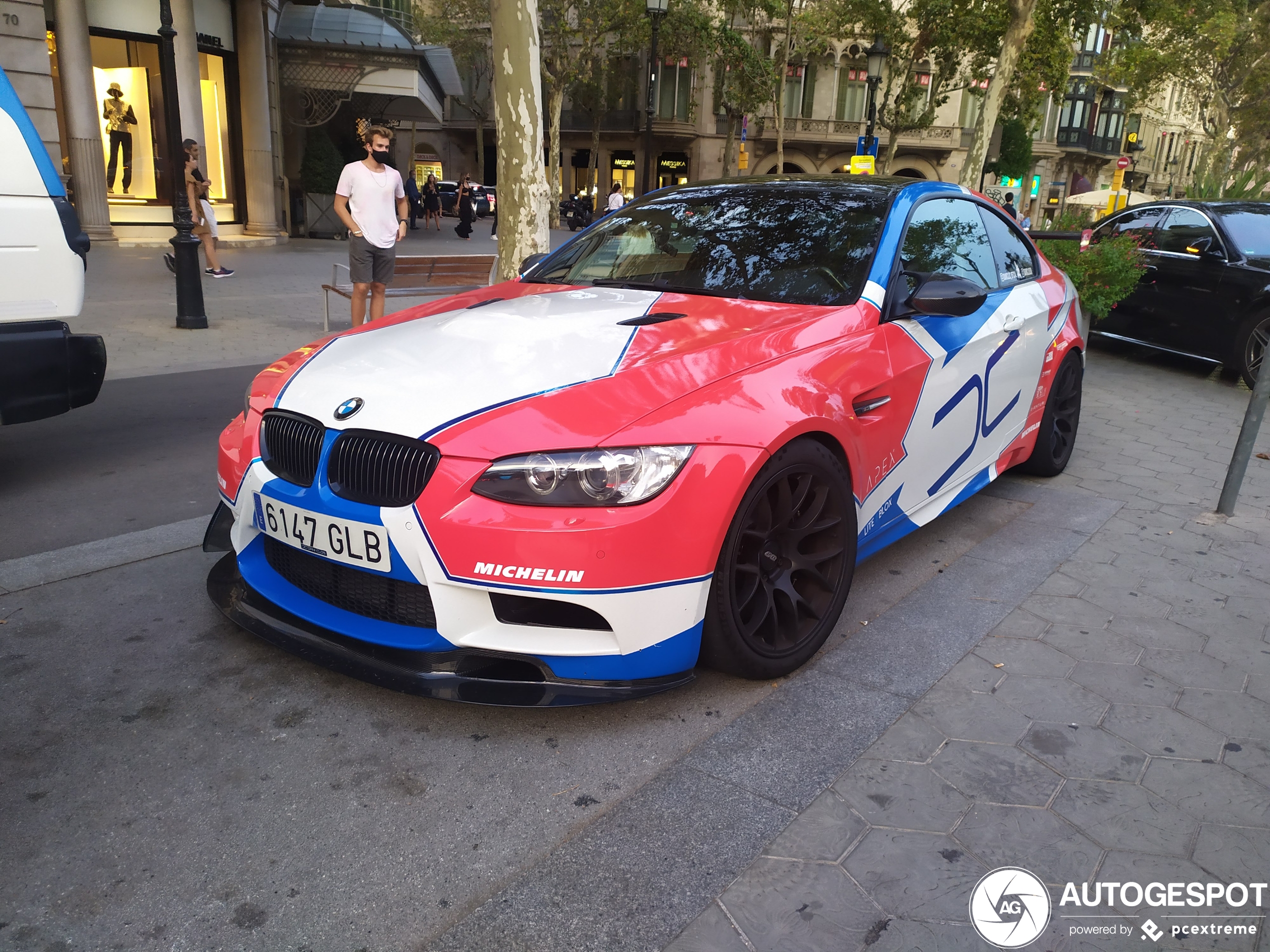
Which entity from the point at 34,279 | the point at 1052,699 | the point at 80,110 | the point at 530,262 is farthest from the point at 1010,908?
the point at 80,110

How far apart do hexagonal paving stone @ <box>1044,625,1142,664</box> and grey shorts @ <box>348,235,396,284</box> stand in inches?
276

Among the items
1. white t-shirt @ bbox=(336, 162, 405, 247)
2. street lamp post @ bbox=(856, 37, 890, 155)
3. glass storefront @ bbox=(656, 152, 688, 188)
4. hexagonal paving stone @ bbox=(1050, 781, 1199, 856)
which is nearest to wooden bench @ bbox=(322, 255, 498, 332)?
white t-shirt @ bbox=(336, 162, 405, 247)

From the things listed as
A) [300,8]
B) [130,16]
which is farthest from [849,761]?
[300,8]

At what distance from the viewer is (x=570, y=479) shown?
2438mm

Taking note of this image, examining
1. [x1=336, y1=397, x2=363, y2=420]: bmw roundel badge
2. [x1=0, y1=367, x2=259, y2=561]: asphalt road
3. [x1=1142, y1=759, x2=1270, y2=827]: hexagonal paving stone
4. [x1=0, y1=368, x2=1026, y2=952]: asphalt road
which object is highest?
[x1=336, y1=397, x2=363, y2=420]: bmw roundel badge

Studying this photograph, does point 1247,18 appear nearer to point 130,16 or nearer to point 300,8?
point 300,8

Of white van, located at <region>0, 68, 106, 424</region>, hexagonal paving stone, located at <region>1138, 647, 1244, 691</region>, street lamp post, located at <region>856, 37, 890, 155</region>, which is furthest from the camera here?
street lamp post, located at <region>856, 37, 890, 155</region>

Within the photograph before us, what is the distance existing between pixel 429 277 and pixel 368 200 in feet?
4.53

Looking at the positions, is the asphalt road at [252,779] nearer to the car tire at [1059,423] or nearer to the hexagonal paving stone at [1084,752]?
the hexagonal paving stone at [1084,752]

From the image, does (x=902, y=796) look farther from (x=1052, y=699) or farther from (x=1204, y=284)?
(x=1204, y=284)

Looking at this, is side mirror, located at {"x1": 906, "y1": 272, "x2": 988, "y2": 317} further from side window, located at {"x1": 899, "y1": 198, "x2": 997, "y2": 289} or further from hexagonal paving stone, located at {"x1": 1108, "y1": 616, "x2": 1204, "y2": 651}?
hexagonal paving stone, located at {"x1": 1108, "y1": 616, "x2": 1204, "y2": 651}

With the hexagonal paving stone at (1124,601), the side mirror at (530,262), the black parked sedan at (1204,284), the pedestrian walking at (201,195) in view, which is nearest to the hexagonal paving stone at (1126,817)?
the hexagonal paving stone at (1124,601)

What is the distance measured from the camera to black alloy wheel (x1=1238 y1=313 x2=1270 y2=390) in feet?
27.1

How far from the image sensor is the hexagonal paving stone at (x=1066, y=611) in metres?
3.59
